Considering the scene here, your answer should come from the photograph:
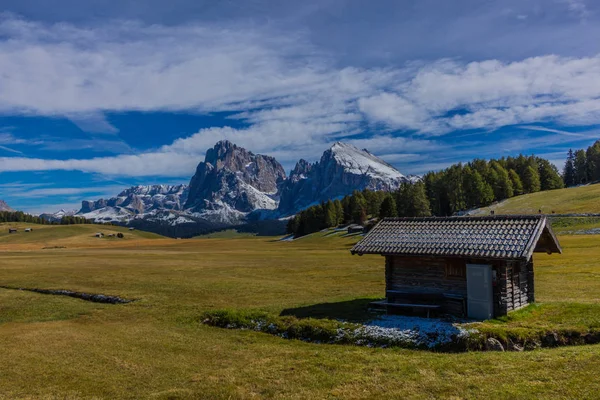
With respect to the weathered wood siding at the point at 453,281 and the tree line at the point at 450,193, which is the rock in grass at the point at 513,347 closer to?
the weathered wood siding at the point at 453,281

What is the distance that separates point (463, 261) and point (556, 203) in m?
121

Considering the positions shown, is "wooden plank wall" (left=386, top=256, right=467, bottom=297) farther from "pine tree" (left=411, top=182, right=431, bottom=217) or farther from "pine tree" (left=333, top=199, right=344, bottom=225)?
"pine tree" (left=333, top=199, right=344, bottom=225)

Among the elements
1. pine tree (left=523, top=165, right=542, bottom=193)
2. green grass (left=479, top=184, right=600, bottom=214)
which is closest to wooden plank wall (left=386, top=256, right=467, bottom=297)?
green grass (left=479, top=184, right=600, bottom=214)

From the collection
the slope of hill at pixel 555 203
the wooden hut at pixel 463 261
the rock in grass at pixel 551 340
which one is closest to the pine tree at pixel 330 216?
the slope of hill at pixel 555 203

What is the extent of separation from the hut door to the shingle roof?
1.35 metres

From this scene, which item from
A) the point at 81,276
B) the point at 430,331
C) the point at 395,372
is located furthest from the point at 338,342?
the point at 81,276

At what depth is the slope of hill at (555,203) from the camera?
4483 inches

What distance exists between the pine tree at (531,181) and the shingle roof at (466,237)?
153 meters

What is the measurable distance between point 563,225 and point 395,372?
9701 centimetres

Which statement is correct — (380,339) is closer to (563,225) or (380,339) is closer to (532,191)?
(563,225)

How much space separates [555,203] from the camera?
421ft

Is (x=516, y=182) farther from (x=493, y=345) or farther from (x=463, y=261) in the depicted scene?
(x=493, y=345)

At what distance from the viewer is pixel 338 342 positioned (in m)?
23.0

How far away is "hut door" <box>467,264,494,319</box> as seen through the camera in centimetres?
2497
